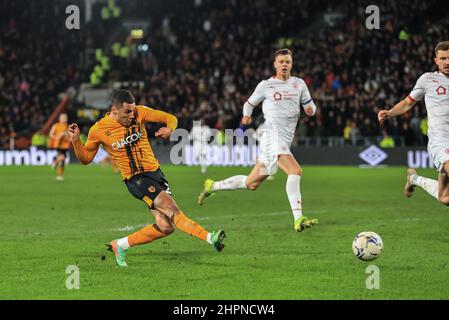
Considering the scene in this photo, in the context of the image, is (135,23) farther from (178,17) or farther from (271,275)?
(271,275)

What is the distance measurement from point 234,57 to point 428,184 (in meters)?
27.7

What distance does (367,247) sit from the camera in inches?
368

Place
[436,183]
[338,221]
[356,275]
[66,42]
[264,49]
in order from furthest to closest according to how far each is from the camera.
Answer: [66,42]
[264,49]
[338,221]
[436,183]
[356,275]

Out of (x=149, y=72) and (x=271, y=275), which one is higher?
(x=149, y=72)

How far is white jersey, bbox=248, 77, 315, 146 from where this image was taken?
12.8 m

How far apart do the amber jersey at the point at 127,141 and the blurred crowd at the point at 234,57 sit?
73.3ft

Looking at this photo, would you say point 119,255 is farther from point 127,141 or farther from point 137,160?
point 127,141

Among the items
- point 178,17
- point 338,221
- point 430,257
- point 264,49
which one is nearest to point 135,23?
point 178,17

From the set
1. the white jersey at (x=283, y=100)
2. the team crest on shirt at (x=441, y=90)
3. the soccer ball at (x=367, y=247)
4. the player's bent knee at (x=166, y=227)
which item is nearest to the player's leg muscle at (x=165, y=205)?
the player's bent knee at (x=166, y=227)

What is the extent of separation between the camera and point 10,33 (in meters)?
45.7

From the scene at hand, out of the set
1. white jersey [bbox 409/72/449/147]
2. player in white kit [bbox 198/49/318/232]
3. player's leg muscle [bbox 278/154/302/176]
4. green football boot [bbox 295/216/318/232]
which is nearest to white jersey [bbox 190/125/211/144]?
player in white kit [bbox 198/49/318/232]

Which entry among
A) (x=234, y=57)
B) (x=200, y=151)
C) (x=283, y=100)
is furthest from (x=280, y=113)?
(x=234, y=57)

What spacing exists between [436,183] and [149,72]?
31454mm

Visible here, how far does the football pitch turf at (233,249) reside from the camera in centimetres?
799
